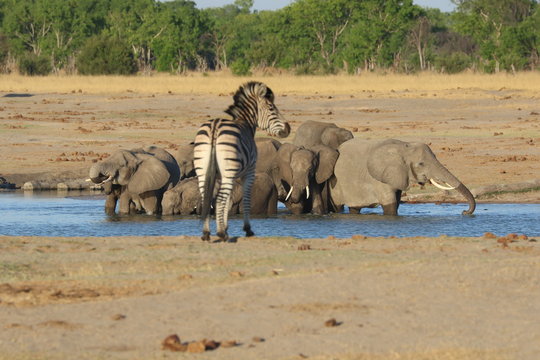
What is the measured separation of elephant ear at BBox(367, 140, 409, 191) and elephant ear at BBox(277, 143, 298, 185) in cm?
114

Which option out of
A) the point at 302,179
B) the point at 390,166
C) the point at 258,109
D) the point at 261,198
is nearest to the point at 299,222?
the point at 261,198

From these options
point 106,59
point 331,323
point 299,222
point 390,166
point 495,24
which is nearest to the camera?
point 331,323

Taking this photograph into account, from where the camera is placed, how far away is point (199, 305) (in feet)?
24.0

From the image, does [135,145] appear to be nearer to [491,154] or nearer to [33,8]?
[491,154]

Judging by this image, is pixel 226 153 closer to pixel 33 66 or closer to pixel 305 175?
pixel 305 175

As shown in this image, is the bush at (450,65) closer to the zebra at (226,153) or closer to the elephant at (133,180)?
the elephant at (133,180)

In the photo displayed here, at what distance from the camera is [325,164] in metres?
16.5

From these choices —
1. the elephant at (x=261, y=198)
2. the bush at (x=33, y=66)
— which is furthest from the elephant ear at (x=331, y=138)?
the bush at (x=33, y=66)

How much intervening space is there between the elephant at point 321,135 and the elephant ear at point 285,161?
2.80 feet

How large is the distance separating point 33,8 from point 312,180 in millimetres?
60127

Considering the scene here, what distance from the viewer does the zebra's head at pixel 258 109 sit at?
423 inches

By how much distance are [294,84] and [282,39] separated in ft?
65.1

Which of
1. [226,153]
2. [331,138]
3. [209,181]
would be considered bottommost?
[331,138]

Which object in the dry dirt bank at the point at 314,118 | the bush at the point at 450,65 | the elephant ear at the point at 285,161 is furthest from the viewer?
the bush at the point at 450,65
